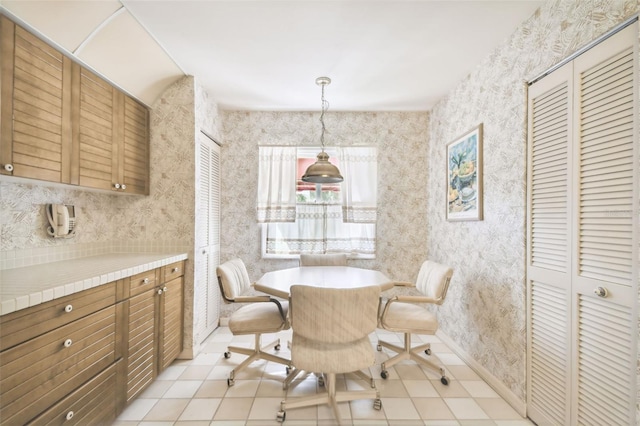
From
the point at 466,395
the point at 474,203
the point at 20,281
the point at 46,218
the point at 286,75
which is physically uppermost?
the point at 286,75

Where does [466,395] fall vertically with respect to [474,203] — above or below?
below

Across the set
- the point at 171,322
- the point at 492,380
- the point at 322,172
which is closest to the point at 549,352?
the point at 492,380

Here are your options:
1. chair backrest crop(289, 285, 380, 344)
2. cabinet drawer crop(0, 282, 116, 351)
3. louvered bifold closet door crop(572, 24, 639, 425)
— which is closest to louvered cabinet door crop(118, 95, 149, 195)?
cabinet drawer crop(0, 282, 116, 351)

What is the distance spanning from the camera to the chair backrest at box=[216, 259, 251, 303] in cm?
227

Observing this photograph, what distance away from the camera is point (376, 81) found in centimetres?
280

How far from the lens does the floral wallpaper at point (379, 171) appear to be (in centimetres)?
356

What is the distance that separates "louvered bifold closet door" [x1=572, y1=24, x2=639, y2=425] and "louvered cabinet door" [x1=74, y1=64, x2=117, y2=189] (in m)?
3.06

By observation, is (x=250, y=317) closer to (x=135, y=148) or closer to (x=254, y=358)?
(x=254, y=358)

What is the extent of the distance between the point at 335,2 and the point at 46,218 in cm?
251

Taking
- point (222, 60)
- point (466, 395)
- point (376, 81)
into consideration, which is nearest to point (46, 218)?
point (222, 60)

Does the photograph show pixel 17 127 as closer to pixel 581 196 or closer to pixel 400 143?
pixel 581 196

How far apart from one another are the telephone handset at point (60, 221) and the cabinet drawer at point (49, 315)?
84 centimetres

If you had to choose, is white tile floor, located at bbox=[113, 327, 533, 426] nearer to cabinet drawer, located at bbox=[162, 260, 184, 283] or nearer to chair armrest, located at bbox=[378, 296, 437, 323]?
chair armrest, located at bbox=[378, 296, 437, 323]

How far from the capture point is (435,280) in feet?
7.99
